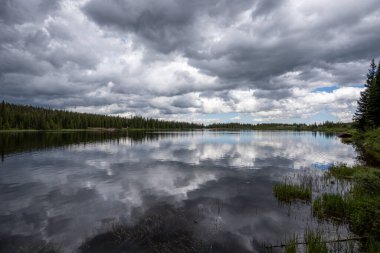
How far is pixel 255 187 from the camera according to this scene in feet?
77.8

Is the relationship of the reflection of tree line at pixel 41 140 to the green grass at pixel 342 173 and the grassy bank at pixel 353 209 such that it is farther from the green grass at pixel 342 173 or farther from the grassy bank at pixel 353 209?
the green grass at pixel 342 173

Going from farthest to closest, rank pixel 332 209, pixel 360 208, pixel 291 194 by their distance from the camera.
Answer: pixel 291 194, pixel 332 209, pixel 360 208

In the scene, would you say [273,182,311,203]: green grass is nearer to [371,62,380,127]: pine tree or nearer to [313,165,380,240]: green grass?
[313,165,380,240]: green grass

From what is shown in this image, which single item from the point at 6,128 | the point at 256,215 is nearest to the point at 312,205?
the point at 256,215

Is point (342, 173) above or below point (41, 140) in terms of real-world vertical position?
above

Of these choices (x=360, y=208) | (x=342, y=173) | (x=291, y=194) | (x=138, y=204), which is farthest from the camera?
(x=342, y=173)

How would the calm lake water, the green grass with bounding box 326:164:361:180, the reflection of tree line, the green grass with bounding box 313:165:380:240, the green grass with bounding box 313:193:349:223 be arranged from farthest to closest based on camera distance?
the reflection of tree line
the green grass with bounding box 326:164:361:180
the green grass with bounding box 313:193:349:223
the calm lake water
the green grass with bounding box 313:165:380:240

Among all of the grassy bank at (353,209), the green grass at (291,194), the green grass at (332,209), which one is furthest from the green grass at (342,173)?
the green grass at (332,209)

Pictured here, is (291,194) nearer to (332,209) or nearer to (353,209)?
(332,209)

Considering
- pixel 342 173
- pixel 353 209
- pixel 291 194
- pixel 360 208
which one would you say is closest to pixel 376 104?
pixel 342 173

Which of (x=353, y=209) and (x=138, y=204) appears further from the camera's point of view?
(x=138, y=204)

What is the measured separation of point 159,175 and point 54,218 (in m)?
15.1

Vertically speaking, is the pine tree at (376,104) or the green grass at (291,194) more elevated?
the pine tree at (376,104)

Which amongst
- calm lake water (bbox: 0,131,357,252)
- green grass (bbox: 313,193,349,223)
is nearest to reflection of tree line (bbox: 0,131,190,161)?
calm lake water (bbox: 0,131,357,252)
